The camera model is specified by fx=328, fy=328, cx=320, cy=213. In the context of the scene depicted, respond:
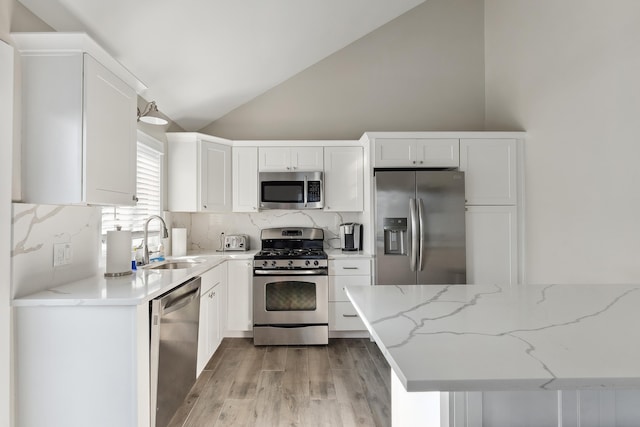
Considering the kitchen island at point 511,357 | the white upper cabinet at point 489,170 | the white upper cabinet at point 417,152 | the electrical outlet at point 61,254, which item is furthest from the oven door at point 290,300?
the kitchen island at point 511,357

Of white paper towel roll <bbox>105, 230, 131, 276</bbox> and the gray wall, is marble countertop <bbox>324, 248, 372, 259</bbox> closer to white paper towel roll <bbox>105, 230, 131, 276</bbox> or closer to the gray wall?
the gray wall

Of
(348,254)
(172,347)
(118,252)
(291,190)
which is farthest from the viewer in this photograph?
(291,190)

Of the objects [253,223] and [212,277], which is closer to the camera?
[212,277]

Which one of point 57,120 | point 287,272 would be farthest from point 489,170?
point 57,120

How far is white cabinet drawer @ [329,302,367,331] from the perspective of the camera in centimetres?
333

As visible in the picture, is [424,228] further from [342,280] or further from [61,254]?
[61,254]

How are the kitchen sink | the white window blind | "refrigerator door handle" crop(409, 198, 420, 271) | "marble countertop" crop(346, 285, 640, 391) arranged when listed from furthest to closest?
"refrigerator door handle" crop(409, 198, 420, 271) < the kitchen sink < the white window blind < "marble countertop" crop(346, 285, 640, 391)

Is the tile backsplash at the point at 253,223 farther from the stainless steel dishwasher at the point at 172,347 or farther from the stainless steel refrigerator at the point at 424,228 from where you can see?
the stainless steel dishwasher at the point at 172,347

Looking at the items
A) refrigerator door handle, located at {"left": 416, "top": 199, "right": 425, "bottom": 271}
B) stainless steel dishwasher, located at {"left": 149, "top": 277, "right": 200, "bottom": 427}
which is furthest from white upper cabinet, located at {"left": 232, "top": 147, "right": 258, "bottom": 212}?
refrigerator door handle, located at {"left": 416, "top": 199, "right": 425, "bottom": 271}

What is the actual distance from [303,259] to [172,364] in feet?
5.14

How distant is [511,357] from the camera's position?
72 centimetres

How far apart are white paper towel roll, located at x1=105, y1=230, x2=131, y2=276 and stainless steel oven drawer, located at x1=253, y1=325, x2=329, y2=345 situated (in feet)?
5.08

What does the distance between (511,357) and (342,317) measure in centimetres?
273

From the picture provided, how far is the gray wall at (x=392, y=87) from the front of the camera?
394 cm
